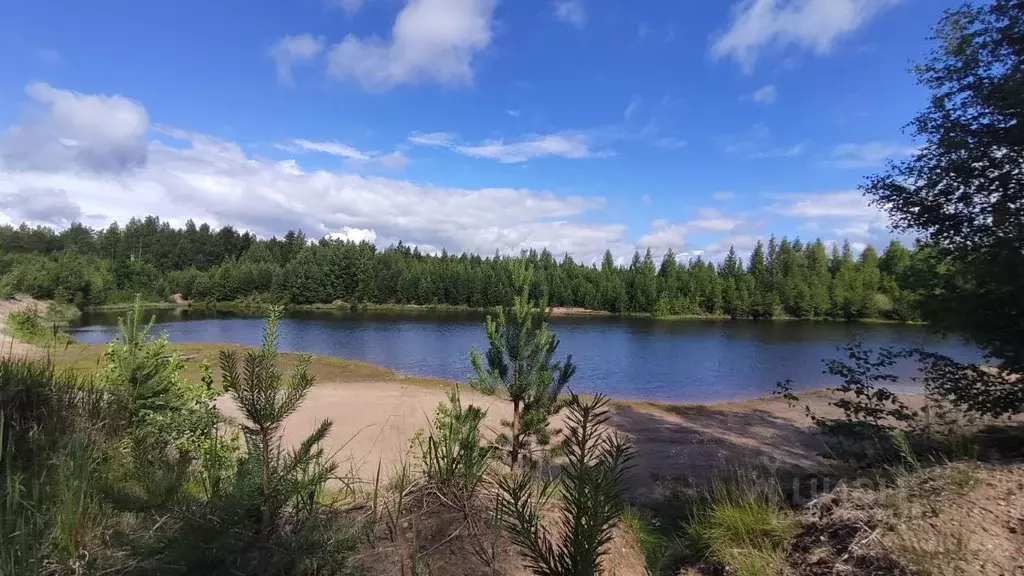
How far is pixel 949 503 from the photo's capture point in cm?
401

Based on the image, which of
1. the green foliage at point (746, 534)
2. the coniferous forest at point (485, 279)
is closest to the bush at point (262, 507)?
the green foliage at point (746, 534)

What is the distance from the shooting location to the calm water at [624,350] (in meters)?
30.6

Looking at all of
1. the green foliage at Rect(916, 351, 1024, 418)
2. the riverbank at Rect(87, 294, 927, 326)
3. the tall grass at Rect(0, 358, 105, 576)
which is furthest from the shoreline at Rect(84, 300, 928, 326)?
the tall grass at Rect(0, 358, 105, 576)

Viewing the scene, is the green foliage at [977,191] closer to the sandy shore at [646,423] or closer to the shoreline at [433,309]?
the sandy shore at [646,423]

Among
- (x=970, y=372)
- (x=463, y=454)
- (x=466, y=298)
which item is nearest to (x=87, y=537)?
(x=463, y=454)

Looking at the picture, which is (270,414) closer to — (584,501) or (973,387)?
(584,501)

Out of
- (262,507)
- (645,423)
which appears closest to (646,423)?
(645,423)

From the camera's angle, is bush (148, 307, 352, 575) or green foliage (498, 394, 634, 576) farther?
bush (148, 307, 352, 575)

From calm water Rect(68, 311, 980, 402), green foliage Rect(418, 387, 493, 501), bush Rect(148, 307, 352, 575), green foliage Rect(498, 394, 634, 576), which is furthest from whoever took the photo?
calm water Rect(68, 311, 980, 402)

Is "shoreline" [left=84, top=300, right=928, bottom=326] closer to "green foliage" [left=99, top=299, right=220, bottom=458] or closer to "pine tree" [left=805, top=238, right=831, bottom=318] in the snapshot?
"pine tree" [left=805, top=238, right=831, bottom=318]

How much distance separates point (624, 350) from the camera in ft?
147

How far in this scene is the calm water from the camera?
100 ft

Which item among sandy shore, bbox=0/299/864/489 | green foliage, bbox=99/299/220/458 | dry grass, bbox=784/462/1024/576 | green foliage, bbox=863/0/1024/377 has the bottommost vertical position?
sandy shore, bbox=0/299/864/489

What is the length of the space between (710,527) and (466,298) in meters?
95.5
